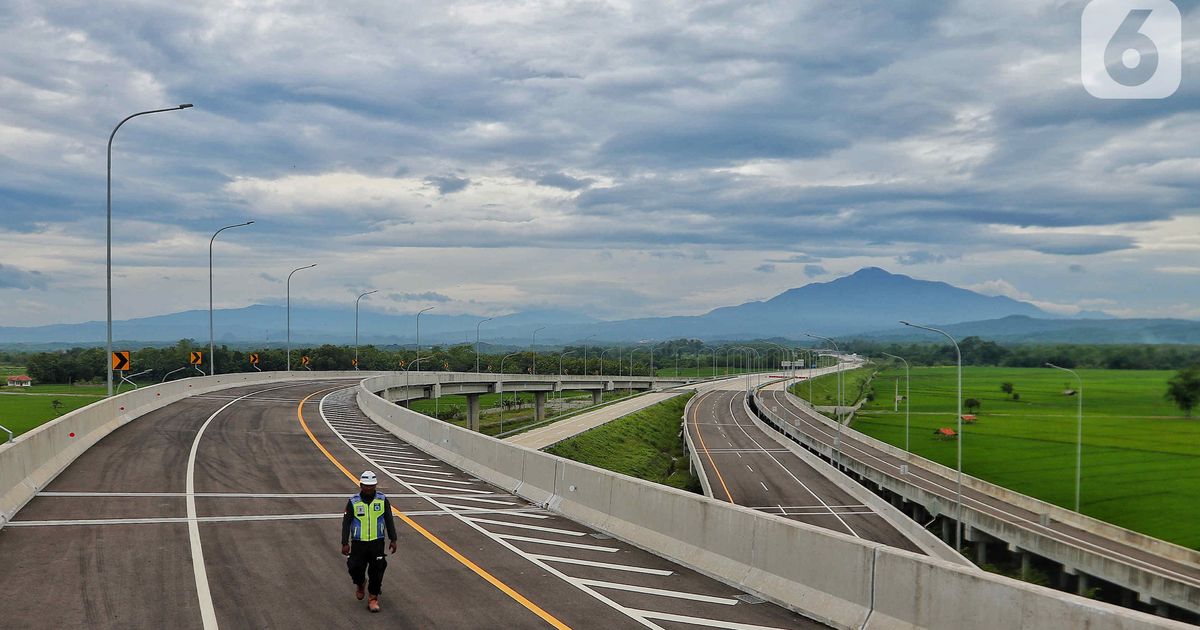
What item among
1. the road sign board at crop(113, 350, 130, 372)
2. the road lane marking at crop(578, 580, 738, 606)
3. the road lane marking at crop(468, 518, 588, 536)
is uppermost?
the road sign board at crop(113, 350, 130, 372)

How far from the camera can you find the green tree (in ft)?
390

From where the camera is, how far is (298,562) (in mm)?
13016

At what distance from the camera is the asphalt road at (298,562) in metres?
10.5

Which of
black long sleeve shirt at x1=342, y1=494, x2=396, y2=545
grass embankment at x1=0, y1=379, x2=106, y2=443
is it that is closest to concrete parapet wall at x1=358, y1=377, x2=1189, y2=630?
black long sleeve shirt at x1=342, y1=494, x2=396, y2=545

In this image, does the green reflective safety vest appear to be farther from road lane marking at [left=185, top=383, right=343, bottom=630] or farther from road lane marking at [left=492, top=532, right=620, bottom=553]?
road lane marking at [left=492, top=532, right=620, bottom=553]

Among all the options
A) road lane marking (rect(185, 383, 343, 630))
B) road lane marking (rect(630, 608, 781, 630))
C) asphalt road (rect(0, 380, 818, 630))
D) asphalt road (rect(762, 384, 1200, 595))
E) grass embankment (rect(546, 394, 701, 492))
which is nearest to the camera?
road lane marking (rect(630, 608, 781, 630))

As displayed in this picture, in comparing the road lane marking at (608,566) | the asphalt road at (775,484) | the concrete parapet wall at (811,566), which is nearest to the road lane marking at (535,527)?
the concrete parapet wall at (811,566)

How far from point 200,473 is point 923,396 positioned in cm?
16267

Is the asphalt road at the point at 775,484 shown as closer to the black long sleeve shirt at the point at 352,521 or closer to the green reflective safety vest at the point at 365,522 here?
the black long sleeve shirt at the point at 352,521

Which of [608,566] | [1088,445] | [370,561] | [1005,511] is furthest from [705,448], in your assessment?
[370,561]

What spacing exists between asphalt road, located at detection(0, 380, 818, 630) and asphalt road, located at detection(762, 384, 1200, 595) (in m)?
32.9

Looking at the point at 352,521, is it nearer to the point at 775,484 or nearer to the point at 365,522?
the point at 365,522

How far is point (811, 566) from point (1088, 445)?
330 feet

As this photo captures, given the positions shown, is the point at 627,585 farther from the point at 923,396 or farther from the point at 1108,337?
the point at 1108,337
